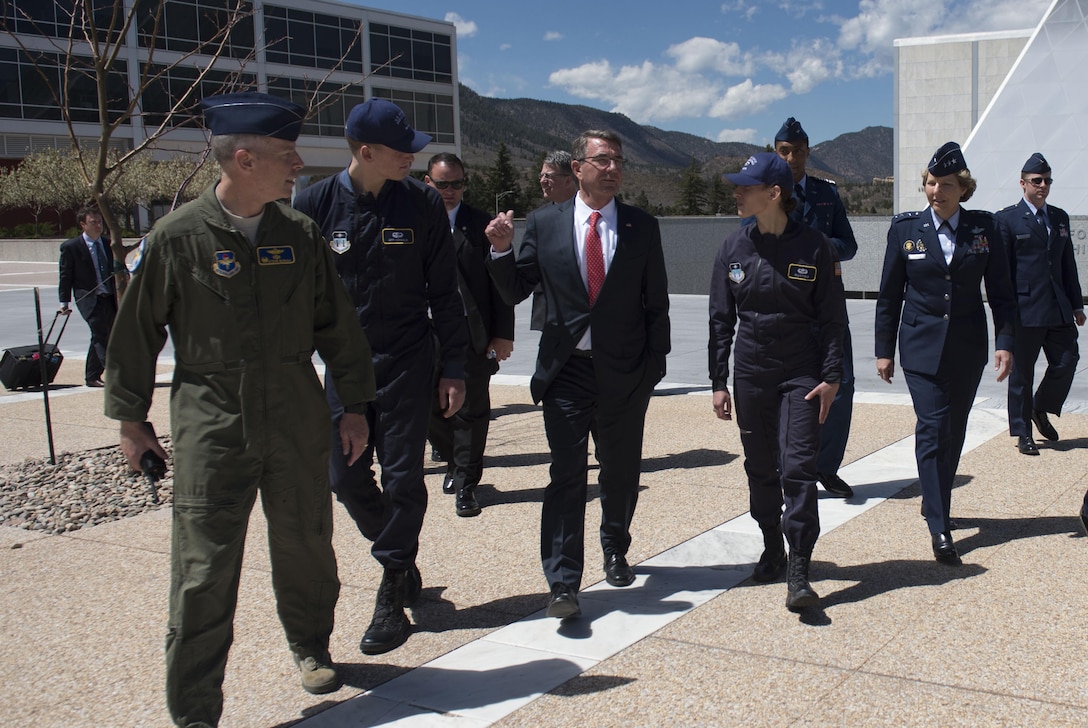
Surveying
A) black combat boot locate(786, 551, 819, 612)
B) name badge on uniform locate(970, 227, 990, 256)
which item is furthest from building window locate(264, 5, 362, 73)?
black combat boot locate(786, 551, 819, 612)

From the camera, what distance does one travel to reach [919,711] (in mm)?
3285

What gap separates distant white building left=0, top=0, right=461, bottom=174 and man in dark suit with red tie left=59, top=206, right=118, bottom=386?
33612mm

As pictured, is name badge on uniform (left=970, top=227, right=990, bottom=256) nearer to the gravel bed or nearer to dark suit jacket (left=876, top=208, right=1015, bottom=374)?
dark suit jacket (left=876, top=208, right=1015, bottom=374)

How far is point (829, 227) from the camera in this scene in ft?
19.7

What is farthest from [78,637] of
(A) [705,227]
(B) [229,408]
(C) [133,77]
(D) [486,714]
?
(C) [133,77]

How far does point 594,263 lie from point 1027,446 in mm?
4086

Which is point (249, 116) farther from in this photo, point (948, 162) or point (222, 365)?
point (948, 162)

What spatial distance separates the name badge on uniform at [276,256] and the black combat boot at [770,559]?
A: 2457 millimetres

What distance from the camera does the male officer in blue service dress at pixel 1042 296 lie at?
729 centimetres

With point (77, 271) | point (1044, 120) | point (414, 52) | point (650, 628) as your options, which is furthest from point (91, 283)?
point (414, 52)

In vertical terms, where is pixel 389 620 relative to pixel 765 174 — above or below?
below

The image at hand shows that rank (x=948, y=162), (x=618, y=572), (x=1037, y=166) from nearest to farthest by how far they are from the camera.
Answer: (x=618, y=572) < (x=948, y=162) < (x=1037, y=166)

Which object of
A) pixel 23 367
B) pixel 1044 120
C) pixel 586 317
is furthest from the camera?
pixel 1044 120

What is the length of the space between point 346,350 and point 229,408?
0.52 meters
